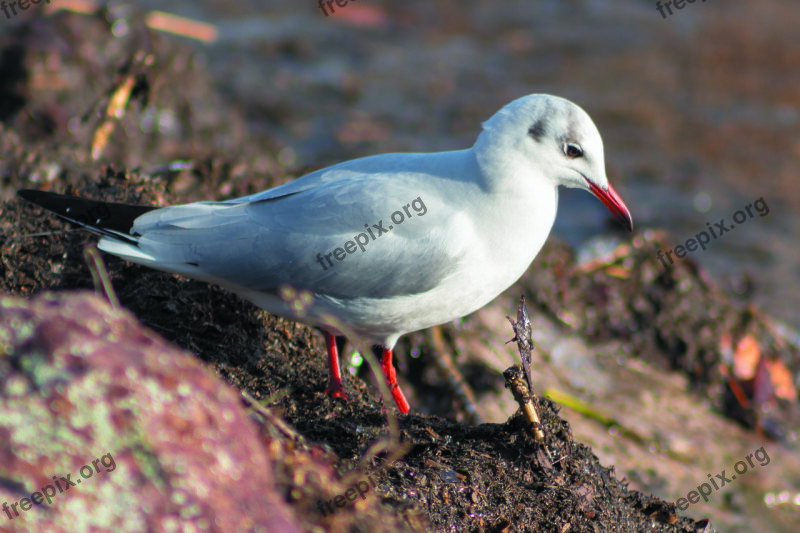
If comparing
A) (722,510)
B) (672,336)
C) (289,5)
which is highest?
(289,5)

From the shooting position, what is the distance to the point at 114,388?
1628 millimetres

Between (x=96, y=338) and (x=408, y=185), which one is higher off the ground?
(x=96, y=338)

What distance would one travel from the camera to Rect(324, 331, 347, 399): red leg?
10.8ft

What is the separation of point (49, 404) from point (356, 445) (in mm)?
1392

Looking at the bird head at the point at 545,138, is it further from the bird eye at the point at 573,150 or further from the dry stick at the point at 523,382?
the dry stick at the point at 523,382

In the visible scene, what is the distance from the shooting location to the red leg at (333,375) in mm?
3283

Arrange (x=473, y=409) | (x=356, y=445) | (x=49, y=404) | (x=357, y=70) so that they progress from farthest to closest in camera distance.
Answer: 1. (x=357, y=70)
2. (x=473, y=409)
3. (x=356, y=445)
4. (x=49, y=404)

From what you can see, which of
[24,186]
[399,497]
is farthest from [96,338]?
[24,186]

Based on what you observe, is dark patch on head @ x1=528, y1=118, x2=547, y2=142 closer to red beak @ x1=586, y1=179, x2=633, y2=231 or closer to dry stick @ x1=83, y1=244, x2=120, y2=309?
red beak @ x1=586, y1=179, x2=633, y2=231

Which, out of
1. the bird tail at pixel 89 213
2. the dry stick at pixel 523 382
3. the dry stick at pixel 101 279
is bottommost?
the dry stick at pixel 523 382

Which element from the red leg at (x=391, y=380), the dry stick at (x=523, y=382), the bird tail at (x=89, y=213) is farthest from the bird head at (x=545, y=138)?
the bird tail at (x=89, y=213)

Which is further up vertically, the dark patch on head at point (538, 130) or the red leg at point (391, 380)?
the dark patch on head at point (538, 130)

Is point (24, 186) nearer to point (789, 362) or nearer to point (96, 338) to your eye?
point (96, 338)

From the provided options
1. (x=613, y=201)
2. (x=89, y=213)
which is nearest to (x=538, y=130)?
(x=613, y=201)
